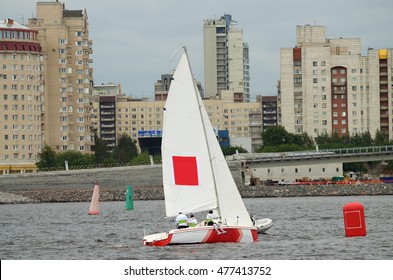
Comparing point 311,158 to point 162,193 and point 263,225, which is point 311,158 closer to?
point 162,193

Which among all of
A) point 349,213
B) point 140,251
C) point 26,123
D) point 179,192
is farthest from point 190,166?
point 26,123

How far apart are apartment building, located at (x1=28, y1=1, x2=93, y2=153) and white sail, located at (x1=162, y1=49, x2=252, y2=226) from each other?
14024 centimetres

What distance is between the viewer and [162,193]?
136250 millimetres

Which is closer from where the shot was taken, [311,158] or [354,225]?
[354,225]

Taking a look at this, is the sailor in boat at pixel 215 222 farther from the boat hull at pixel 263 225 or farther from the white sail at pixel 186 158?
the boat hull at pixel 263 225

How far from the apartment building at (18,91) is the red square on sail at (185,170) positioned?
136m

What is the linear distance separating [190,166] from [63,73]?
142516 millimetres

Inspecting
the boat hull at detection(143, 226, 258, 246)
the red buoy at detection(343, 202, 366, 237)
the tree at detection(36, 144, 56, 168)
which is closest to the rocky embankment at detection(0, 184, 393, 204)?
the tree at detection(36, 144, 56, 168)

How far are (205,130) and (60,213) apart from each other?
1930 inches

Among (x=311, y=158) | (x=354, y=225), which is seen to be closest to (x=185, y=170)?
(x=354, y=225)

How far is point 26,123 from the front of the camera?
613 feet

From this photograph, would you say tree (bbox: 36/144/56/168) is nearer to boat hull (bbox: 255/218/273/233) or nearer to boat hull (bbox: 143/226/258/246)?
boat hull (bbox: 255/218/273/233)

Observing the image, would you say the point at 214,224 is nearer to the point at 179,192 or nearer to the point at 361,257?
the point at 179,192
